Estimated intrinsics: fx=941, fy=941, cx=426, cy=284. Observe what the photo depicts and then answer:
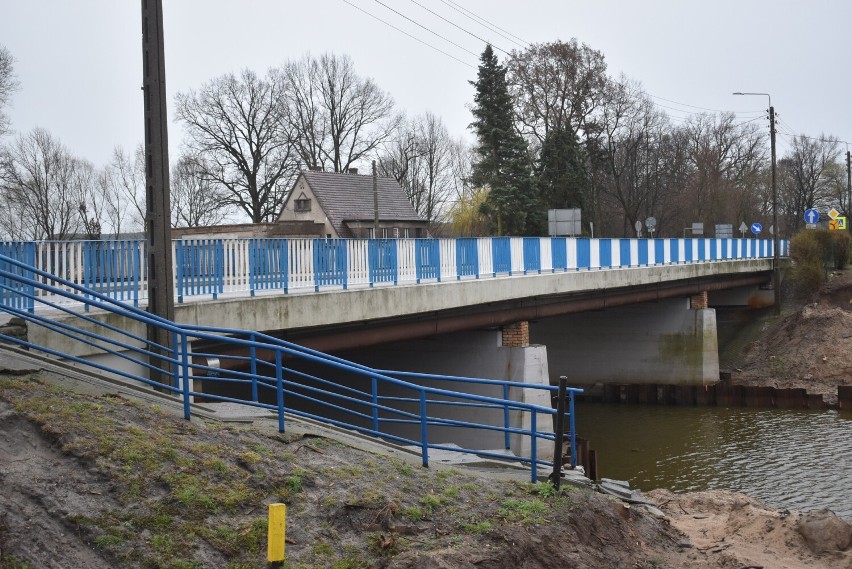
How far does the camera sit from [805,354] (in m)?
33.6

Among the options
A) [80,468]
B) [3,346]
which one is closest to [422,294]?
[3,346]

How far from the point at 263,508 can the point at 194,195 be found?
178ft

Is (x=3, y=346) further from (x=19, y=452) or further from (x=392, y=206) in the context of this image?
(x=392, y=206)

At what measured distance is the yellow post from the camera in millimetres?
6672

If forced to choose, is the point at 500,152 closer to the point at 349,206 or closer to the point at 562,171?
the point at 562,171

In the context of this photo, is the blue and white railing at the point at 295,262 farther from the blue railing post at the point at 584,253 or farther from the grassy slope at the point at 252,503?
the grassy slope at the point at 252,503

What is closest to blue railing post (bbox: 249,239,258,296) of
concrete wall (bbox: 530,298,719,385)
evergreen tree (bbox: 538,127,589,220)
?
concrete wall (bbox: 530,298,719,385)

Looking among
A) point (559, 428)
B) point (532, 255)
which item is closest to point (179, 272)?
point (559, 428)

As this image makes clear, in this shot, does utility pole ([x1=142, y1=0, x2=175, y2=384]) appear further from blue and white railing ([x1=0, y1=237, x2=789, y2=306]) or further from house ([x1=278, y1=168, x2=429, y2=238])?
house ([x1=278, y1=168, x2=429, y2=238])

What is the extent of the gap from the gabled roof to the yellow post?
4284 cm

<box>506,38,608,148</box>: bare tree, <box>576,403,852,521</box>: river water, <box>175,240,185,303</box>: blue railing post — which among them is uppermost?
<box>506,38,608,148</box>: bare tree

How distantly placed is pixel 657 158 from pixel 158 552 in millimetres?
67645

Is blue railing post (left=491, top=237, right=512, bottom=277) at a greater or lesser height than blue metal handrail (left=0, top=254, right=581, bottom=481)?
greater

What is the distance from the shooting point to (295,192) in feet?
172
